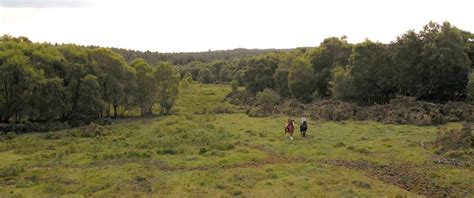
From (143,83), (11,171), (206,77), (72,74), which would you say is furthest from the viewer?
(206,77)

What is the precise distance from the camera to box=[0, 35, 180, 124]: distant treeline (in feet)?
165

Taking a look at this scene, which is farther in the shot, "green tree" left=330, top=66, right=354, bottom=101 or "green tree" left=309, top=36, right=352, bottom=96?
"green tree" left=309, top=36, right=352, bottom=96

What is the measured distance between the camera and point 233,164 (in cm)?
3025

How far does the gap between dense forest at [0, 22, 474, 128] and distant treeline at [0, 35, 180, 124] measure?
10 centimetres

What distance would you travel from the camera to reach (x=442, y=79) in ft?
Result: 206

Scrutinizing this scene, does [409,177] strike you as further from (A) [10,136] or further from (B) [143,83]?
(B) [143,83]

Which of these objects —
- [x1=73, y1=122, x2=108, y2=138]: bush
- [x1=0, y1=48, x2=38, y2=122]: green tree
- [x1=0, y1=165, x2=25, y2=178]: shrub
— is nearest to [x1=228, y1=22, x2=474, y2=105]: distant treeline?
[x1=73, y1=122, x2=108, y2=138]: bush

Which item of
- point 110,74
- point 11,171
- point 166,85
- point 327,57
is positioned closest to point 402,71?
point 327,57

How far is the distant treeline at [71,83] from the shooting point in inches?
1983

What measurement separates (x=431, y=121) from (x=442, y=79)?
1889 centimetres

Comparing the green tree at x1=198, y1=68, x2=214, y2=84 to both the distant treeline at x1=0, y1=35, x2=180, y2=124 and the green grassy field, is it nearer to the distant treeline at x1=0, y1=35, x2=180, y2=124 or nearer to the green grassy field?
the distant treeline at x1=0, y1=35, x2=180, y2=124

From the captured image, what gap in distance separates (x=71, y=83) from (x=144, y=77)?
1275 centimetres

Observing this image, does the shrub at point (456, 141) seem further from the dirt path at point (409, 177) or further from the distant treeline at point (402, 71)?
the distant treeline at point (402, 71)

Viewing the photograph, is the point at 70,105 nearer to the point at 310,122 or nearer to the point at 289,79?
the point at 310,122
